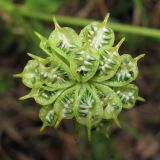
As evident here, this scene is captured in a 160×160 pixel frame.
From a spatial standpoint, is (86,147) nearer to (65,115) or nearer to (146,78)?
(146,78)

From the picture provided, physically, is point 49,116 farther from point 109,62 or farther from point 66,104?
point 109,62

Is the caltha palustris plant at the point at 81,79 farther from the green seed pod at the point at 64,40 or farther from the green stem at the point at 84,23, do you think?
the green stem at the point at 84,23

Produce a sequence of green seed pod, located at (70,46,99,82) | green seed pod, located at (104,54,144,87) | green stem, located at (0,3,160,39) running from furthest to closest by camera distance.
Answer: green stem, located at (0,3,160,39) → green seed pod, located at (104,54,144,87) → green seed pod, located at (70,46,99,82)

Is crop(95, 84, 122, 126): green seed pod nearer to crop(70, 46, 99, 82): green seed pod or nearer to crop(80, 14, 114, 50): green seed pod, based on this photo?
crop(70, 46, 99, 82): green seed pod

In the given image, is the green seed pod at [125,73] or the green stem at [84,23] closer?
the green seed pod at [125,73]

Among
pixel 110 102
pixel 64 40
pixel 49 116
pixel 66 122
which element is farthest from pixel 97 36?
pixel 66 122

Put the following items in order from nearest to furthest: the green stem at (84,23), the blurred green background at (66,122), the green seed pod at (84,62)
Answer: the green seed pod at (84,62) → the green stem at (84,23) → the blurred green background at (66,122)

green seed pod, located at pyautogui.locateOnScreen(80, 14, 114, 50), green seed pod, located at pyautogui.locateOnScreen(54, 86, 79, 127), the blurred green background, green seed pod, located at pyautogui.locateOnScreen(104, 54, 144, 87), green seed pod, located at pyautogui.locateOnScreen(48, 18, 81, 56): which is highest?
green seed pod, located at pyautogui.locateOnScreen(80, 14, 114, 50)

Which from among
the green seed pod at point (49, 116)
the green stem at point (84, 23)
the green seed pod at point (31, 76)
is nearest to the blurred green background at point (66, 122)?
the green stem at point (84, 23)

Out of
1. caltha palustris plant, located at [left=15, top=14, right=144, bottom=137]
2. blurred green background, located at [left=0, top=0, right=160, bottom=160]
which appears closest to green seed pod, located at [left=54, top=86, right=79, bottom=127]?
caltha palustris plant, located at [left=15, top=14, right=144, bottom=137]
